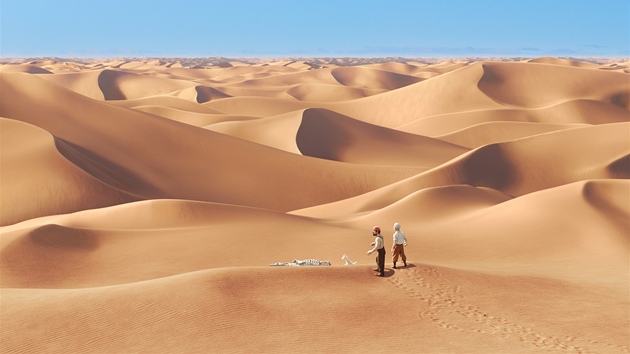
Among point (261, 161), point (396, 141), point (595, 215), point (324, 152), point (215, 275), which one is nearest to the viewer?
point (215, 275)

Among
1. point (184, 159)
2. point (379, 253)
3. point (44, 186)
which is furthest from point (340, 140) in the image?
point (379, 253)

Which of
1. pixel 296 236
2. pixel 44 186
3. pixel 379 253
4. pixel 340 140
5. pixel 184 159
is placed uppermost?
pixel 379 253

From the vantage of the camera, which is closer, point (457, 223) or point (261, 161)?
point (457, 223)

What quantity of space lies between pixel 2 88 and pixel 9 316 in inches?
1299

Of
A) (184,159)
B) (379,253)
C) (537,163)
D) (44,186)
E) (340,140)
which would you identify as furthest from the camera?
(340,140)

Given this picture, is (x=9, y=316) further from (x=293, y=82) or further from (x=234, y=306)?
(x=293, y=82)

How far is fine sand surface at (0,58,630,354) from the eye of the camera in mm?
9594

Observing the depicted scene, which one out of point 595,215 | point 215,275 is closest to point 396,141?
point 595,215

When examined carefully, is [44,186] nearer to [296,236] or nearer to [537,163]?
[296,236]

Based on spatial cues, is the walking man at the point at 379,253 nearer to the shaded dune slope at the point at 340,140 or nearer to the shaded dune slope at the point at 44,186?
the shaded dune slope at the point at 44,186

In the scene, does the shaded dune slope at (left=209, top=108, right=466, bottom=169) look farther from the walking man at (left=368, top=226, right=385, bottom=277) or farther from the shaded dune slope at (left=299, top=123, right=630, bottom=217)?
the walking man at (left=368, top=226, right=385, bottom=277)

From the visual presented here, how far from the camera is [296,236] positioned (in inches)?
729

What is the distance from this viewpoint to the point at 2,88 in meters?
39.1

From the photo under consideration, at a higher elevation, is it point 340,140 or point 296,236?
point 296,236
